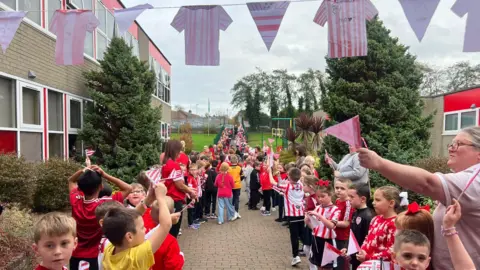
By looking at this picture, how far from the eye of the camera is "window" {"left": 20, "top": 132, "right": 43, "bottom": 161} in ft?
29.1

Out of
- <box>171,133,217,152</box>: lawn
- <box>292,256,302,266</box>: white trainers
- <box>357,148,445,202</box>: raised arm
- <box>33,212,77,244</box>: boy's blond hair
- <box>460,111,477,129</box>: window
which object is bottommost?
<box>292,256,302,266</box>: white trainers

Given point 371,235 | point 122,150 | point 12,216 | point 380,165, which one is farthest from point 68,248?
point 122,150

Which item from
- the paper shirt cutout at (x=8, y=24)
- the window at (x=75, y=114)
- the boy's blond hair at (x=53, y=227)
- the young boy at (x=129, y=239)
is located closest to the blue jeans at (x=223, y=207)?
the window at (x=75, y=114)

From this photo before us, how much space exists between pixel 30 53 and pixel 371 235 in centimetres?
899

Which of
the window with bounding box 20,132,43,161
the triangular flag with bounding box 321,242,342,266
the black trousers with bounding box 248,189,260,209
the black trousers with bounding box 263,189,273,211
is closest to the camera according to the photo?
the triangular flag with bounding box 321,242,342,266

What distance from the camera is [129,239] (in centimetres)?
266

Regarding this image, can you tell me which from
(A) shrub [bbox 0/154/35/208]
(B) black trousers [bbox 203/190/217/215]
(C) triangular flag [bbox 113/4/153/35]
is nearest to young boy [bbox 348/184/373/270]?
(C) triangular flag [bbox 113/4/153/35]

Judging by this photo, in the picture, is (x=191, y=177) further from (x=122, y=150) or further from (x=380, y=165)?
(x=380, y=165)

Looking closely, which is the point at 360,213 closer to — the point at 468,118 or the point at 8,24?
the point at 8,24

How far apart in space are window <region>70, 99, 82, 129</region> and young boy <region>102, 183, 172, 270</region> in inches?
400

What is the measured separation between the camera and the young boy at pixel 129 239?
262 centimetres

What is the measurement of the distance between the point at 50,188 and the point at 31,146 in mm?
1553

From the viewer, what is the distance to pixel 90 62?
12906mm

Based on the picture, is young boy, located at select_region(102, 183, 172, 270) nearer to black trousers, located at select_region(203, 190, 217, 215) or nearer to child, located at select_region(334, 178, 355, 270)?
child, located at select_region(334, 178, 355, 270)
